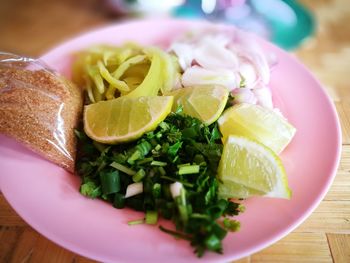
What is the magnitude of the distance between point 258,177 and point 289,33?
117 centimetres

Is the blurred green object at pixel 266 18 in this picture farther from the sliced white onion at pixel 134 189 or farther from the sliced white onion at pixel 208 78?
the sliced white onion at pixel 134 189

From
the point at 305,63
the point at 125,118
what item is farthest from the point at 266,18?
the point at 125,118

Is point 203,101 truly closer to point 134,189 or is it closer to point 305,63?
point 134,189

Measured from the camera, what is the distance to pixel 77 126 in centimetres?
123

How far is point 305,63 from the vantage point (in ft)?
5.72

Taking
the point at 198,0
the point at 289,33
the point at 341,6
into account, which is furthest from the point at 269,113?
the point at 341,6

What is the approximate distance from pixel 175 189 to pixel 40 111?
1.64 ft

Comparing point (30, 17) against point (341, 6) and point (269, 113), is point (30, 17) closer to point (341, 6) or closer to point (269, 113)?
point (269, 113)

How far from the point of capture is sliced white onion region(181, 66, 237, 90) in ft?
4.20

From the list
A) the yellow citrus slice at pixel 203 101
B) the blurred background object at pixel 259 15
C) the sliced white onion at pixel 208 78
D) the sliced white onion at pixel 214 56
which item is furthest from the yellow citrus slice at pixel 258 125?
the blurred background object at pixel 259 15

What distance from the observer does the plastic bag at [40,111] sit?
1105mm

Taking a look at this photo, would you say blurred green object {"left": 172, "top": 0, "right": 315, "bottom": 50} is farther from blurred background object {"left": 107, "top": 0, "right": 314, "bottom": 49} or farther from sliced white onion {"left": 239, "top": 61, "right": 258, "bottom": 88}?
sliced white onion {"left": 239, "top": 61, "right": 258, "bottom": 88}

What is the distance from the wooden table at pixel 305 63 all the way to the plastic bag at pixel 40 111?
0.24m

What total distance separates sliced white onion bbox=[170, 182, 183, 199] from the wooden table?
276 mm
